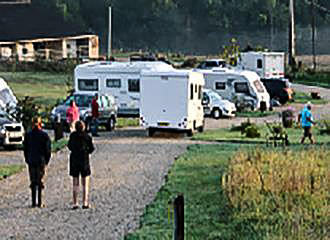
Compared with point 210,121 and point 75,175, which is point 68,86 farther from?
point 75,175

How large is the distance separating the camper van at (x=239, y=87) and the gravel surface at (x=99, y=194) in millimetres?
16301

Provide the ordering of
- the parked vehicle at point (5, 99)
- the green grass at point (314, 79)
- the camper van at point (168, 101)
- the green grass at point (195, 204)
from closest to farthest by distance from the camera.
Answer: the green grass at point (195, 204), the parked vehicle at point (5, 99), the camper van at point (168, 101), the green grass at point (314, 79)

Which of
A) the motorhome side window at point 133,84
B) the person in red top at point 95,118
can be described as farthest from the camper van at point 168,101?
the motorhome side window at point 133,84

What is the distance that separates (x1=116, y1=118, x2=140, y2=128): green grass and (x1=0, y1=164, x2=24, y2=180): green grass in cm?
1371

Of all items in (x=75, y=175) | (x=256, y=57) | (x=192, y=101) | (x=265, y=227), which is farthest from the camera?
(x=256, y=57)

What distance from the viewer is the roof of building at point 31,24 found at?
76688mm

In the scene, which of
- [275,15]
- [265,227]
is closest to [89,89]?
[265,227]

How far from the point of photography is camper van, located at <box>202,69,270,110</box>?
44562 mm

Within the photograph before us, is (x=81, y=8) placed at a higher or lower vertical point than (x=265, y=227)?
higher

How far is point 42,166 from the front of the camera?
15531mm

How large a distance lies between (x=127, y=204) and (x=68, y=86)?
35.0 meters

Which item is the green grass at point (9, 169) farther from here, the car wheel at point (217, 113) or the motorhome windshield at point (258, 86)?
the motorhome windshield at point (258, 86)

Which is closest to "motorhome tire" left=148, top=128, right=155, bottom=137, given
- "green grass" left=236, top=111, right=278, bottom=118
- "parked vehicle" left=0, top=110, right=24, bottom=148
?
"parked vehicle" left=0, top=110, right=24, bottom=148

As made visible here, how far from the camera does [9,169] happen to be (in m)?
21.1
